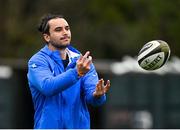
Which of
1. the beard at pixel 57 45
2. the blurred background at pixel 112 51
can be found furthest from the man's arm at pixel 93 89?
the blurred background at pixel 112 51

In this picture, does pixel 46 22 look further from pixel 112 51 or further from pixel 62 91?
pixel 112 51

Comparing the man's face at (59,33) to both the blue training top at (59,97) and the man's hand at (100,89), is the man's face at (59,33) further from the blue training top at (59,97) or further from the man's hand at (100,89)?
the man's hand at (100,89)

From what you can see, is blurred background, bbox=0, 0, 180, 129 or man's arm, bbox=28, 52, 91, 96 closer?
man's arm, bbox=28, 52, 91, 96

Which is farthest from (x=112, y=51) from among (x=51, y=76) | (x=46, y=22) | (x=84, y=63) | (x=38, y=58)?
(x=84, y=63)

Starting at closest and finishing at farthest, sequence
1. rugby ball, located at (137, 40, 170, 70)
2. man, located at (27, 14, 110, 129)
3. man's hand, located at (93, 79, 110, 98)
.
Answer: man's hand, located at (93, 79, 110, 98), man, located at (27, 14, 110, 129), rugby ball, located at (137, 40, 170, 70)

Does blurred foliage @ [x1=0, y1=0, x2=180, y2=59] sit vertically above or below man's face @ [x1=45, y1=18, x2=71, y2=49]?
above

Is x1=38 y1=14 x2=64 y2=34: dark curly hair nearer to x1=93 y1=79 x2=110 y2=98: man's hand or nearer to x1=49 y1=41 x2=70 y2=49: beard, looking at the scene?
x1=49 y1=41 x2=70 y2=49: beard

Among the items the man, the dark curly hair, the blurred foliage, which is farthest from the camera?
the blurred foliage

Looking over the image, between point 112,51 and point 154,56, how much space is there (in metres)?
25.6

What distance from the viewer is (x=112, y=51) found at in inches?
1369

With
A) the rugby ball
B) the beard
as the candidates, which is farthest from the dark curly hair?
the rugby ball

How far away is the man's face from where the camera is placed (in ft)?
28.5

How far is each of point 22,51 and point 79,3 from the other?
103 inches

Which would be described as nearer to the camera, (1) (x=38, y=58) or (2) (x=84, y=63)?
(2) (x=84, y=63)
